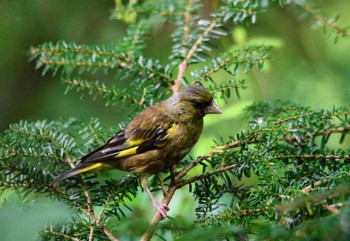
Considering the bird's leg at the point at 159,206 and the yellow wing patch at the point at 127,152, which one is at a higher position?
the yellow wing patch at the point at 127,152

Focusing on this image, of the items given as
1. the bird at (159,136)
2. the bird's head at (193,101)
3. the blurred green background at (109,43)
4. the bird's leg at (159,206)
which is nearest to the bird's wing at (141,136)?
the bird at (159,136)

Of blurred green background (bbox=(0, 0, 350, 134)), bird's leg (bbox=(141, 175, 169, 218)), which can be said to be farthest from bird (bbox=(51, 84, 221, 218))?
blurred green background (bbox=(0, 0, 350, 134))

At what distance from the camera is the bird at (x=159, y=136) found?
2.90 metres

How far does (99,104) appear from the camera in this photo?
17.5 feet

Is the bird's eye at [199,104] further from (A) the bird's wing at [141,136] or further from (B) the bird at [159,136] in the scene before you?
(A) the bird's wing at [141,136]

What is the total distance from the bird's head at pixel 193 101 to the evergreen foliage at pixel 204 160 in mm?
64

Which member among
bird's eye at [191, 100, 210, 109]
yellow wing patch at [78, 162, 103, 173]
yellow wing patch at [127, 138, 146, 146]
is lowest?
yellow wing patch at [78, 162, 103, 173]

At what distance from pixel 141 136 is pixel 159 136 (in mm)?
103

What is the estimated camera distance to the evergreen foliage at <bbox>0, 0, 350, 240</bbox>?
4.96ft

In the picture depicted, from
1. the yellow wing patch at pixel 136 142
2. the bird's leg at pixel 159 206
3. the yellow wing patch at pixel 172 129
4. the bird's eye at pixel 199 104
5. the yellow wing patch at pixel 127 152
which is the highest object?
the bird's eye at pixel 199 104

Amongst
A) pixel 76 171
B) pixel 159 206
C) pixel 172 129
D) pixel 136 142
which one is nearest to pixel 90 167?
pixel 76 171

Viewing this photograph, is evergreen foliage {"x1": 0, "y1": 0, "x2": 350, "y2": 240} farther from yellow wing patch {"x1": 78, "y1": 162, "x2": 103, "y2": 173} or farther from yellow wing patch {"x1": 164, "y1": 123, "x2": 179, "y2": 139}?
yellow wing patch {"x1": 164, "y1": 123, "x2": 179, "y2": 139}

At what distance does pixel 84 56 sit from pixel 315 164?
58.4 inches

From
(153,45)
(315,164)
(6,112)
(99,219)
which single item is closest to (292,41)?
(153,45)
